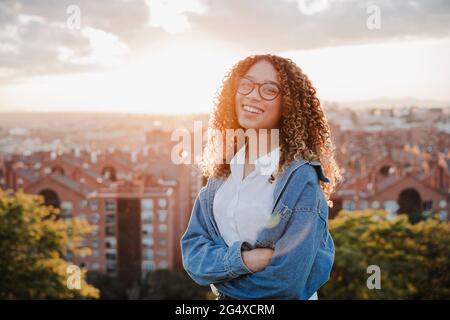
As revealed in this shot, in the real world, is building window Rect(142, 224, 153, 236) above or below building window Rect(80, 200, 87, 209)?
below

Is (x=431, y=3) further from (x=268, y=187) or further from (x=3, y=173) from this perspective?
(x=268, y=187)

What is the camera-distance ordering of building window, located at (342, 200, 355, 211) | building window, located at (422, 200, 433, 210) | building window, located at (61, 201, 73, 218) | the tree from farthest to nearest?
building window, located at (61, 201, 73, 218) < building window, located at (422, 200, 433, 210) < building window, located at (342, 200, 355, 211) < the tree

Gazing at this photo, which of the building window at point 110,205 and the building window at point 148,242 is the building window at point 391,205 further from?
the building window at point 110,205

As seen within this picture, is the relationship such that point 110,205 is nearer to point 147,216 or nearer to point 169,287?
point 147,216

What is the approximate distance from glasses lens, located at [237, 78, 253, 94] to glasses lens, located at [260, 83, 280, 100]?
0.11ft

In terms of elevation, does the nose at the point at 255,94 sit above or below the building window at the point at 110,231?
above

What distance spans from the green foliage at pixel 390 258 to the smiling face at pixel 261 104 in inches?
326

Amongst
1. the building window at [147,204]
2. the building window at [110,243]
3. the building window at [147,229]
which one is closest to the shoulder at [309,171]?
the building window at [147,204]

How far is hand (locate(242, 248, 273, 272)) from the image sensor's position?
127 centimetres

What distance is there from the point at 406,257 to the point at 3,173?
16639 mm

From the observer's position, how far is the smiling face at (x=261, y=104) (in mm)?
1380

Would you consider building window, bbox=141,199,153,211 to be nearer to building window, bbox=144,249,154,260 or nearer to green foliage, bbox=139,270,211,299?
building window, bbox=144,249,154,260

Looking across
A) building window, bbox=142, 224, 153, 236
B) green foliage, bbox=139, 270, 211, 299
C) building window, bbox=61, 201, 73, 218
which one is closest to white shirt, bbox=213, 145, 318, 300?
green foliage, bbox=139, 270, 211, 299
